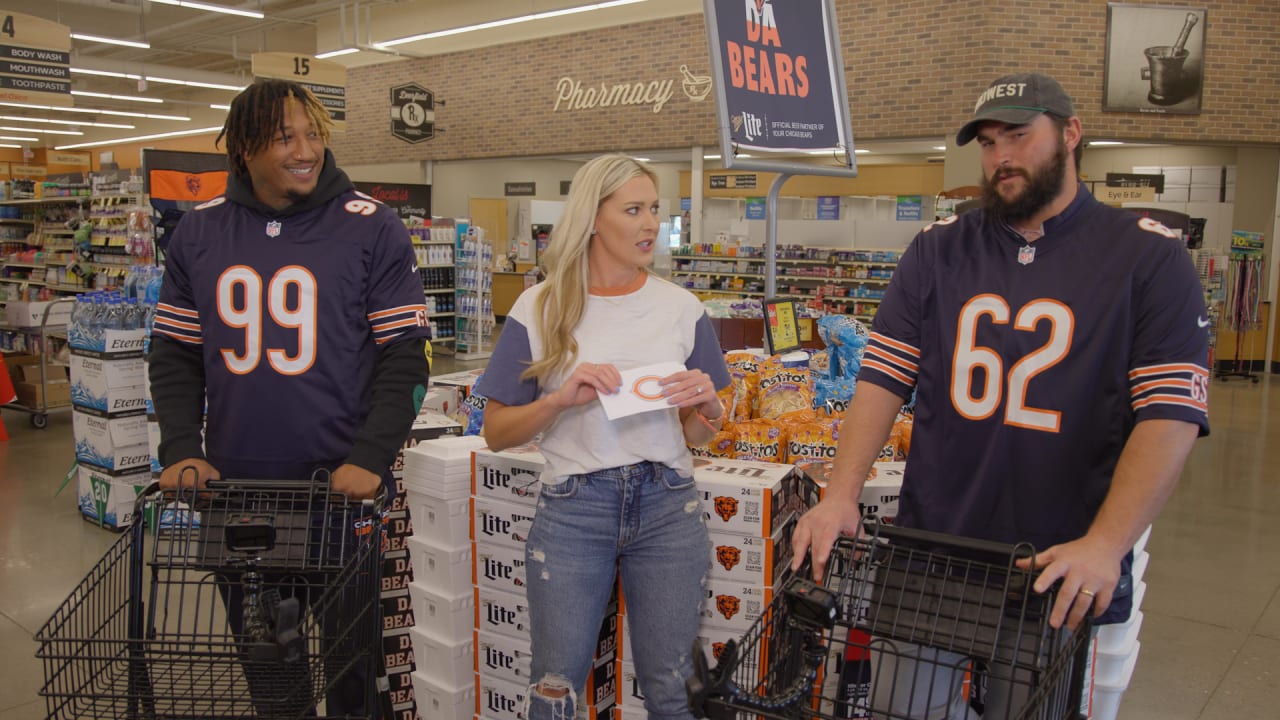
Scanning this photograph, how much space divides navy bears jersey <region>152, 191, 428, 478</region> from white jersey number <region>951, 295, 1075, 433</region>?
120 cm

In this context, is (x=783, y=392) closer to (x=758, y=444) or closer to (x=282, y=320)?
(x=758, y=444)

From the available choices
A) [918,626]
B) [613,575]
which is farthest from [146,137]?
[918,626]

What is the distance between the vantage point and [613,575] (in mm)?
1994

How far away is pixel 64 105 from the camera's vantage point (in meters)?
11.5

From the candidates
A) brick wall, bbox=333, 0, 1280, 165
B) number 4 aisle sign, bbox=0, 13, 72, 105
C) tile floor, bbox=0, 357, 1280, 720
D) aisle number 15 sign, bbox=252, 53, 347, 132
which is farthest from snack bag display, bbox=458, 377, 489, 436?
number 4 aisle sign, bbox=0, 13, 72, 105

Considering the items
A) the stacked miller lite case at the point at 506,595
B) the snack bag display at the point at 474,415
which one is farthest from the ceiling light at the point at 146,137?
the stacked miller lite case at the point at 506,595

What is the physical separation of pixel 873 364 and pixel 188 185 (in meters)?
6.15

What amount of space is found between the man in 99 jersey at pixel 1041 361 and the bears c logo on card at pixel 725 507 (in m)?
0.67

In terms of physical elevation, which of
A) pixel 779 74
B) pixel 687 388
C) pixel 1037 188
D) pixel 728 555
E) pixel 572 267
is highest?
pixel 779 74

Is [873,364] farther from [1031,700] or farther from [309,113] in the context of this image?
[309,113]

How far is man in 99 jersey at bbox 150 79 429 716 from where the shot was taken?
6.54ft

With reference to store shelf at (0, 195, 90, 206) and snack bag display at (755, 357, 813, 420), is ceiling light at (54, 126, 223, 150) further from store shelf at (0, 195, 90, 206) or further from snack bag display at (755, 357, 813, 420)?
snack bag display at (755, 357, 813, 420)

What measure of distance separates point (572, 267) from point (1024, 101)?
0.96 m

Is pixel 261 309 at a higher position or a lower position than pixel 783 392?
higher
